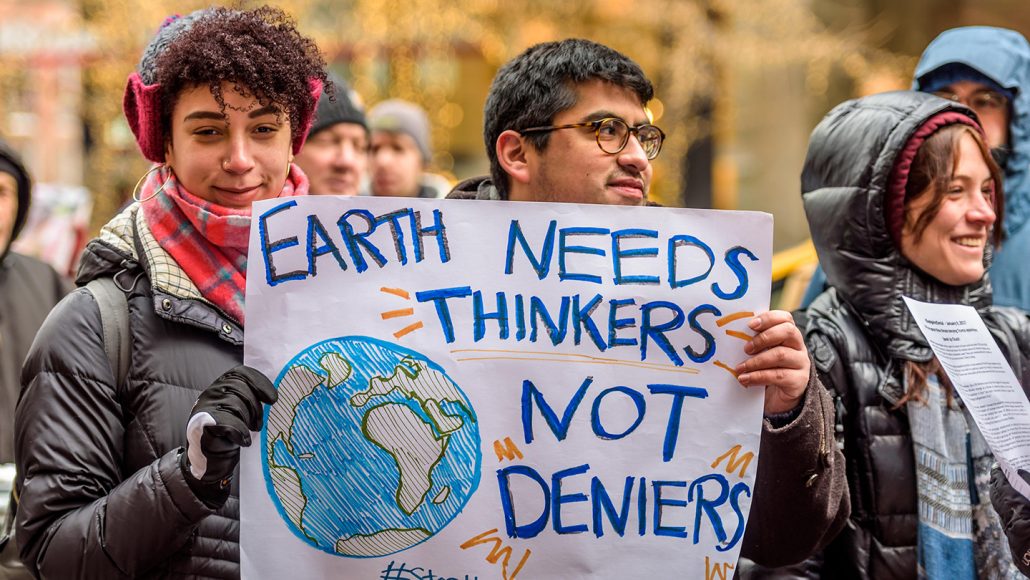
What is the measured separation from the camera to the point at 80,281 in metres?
2.02

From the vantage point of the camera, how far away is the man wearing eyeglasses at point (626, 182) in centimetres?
199

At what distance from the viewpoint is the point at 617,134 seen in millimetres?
2242

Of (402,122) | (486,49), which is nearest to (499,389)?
(402,122)

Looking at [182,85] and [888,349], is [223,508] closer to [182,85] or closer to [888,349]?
[182,85]

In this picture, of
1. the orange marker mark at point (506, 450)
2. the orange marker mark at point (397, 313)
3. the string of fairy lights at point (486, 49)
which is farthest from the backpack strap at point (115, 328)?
the string of fairy lights at point (486, 49)

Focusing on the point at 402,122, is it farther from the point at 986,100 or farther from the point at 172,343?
the point at 172,343

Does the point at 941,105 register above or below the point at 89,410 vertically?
above

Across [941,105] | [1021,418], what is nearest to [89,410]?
[1021,418]

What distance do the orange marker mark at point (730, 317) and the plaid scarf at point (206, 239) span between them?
872mm

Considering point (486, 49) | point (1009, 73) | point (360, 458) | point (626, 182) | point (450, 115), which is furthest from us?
point (450, 115)

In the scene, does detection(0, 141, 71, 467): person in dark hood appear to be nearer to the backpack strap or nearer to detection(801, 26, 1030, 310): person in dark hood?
the backpack strap

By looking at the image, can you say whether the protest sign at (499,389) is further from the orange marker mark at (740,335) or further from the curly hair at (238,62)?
the curly hair at (238,62)

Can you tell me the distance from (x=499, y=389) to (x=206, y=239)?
0.62 m

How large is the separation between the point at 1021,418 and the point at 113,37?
8.36 metres
